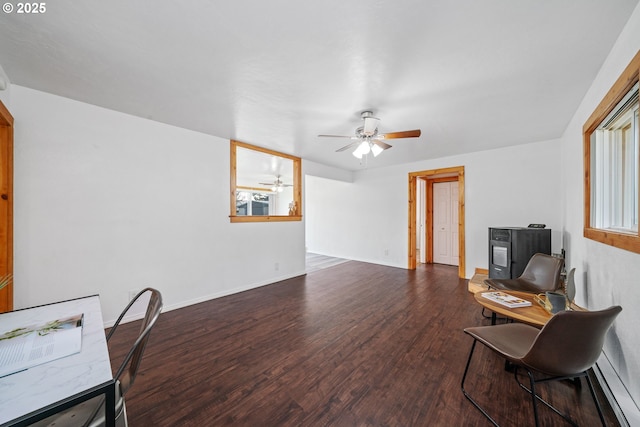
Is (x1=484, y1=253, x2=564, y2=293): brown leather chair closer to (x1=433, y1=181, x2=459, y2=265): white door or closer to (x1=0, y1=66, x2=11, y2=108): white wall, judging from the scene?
(x1=433, y1=181, x2=459, y2=265): white door

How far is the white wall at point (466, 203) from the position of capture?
12.8 ft

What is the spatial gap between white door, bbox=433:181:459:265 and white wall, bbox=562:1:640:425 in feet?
10.6

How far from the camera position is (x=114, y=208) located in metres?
2.72

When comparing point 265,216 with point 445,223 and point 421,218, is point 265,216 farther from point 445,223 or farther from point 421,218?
point 445,223

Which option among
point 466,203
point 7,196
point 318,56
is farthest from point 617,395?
point 7,196

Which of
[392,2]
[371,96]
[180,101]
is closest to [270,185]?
[180,101]

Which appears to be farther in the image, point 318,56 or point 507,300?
point 507,300

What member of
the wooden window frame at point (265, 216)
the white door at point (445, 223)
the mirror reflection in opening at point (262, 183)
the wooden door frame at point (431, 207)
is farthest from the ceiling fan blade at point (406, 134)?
the white door at point (445, 223)

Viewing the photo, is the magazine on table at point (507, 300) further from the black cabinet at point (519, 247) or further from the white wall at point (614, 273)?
the black cabinet at point (519, 247)

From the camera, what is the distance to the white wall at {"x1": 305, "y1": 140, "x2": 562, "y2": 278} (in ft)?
12.8

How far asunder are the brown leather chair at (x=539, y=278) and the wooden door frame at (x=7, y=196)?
4746 mm

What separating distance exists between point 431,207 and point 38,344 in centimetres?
678

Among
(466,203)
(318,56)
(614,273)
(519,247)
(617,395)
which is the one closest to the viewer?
(617,395)

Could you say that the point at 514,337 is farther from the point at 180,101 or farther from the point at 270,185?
the point at 270,185
